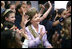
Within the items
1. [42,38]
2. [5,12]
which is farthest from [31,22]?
[5,12]

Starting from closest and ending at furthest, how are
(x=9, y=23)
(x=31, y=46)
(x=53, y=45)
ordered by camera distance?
(x=31, y=46) → (x=53, y=45) → (x=9, y=23)

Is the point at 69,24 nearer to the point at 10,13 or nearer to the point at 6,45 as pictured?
the point at 6,45

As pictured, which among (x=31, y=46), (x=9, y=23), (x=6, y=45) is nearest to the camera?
(x=6, y=45)

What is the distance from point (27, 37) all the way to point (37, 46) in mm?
190

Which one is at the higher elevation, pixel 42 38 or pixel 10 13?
pixel 10 13

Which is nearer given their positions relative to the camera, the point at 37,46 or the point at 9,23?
the point at 37,46

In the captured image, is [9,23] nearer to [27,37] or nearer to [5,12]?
[5,12]

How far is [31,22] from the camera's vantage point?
3.12 m

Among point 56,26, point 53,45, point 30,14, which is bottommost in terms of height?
point 53,45

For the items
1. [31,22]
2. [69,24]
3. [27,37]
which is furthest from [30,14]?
[69,24]

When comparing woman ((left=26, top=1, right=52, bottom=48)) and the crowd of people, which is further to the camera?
woman ((left=26, top=1, right=52, bottom=48))

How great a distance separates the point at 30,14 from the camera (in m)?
3.11

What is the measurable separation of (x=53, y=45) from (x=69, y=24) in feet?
1.47

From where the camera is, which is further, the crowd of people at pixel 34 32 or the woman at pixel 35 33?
the woman at pixel 35 33
